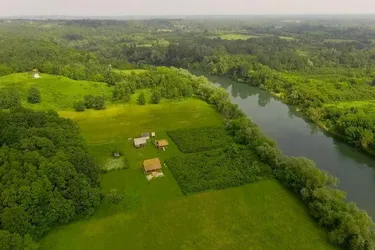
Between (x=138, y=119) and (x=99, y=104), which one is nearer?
(x=138, y=119)

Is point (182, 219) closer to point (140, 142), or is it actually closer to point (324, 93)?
point (140, 142)

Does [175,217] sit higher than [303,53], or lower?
higher

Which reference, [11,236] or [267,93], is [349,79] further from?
[11,236]

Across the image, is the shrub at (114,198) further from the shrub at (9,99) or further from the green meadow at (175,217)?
the shrub at (9,99)

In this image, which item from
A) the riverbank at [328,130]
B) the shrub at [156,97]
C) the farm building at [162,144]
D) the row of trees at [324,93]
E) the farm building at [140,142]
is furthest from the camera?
the shrub at [156,97]

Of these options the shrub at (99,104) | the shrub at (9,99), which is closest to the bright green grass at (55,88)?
the shrub at (9,99)

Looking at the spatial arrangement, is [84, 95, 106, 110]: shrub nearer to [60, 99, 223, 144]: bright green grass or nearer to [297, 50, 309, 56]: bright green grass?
[60, 99, 223, 144]: bright green grass

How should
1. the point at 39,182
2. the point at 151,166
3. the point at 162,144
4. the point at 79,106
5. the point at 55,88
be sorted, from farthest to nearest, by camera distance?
1. the point at 55,88
2. the point at 79,106
3. the point at 162,144
4. the point at 151,166
5. the point at 39,182

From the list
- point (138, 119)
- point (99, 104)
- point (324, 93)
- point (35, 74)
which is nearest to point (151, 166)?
point (138, 119)
